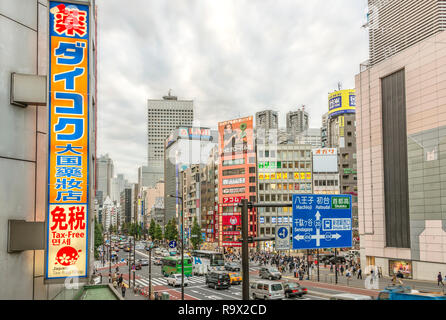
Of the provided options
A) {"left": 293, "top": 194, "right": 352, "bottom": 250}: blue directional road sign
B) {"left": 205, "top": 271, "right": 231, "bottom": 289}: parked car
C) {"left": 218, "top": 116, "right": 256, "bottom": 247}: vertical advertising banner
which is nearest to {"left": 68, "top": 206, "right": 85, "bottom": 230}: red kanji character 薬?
{"left": 293, "top": 194, "right": 352, "bottom": 250}: blue directional road sign

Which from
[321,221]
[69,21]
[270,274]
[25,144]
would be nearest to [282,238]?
[321,221]

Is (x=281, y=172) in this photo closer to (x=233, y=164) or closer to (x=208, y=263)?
(x=233, y=164)

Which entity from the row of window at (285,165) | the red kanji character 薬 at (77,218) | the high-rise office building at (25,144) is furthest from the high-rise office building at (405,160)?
the high-rise office building at (25,144)

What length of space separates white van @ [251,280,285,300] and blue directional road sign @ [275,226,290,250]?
57.2 feet

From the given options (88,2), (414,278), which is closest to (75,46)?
(88,2)

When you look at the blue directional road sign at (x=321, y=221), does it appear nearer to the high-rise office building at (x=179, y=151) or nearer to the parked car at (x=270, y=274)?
the parked car at (x=270, y=274)

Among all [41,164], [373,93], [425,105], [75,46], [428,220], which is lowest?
[428,220]

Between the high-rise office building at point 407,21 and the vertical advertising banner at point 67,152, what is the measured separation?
151810 mm

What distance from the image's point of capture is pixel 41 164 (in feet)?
42.2

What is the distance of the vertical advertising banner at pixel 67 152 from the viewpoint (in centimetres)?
1283

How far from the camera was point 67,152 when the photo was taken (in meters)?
13.1

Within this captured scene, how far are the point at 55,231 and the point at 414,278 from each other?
46616 mm

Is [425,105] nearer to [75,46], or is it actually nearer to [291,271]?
[291,271]
